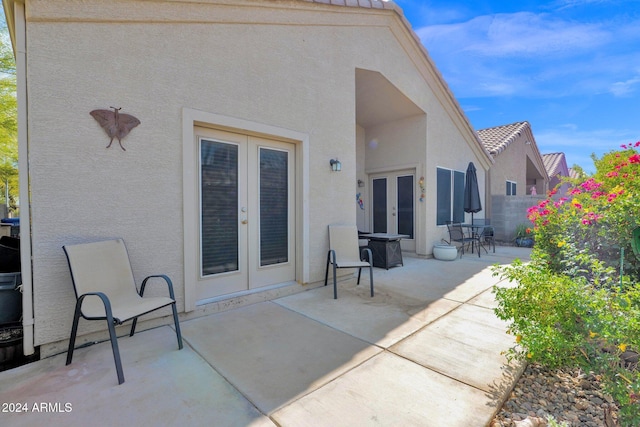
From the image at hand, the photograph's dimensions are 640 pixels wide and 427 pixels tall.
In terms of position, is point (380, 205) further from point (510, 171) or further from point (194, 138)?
point (510, 171)

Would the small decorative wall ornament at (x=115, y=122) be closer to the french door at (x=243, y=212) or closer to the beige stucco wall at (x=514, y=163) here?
the french door at (x=243, y=212)

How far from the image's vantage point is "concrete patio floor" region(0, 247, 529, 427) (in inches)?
67.9

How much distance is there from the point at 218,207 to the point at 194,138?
917mm

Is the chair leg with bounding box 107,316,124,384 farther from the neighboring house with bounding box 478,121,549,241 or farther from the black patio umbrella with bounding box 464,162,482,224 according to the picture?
the neighboring house with bounding box 478,121,549,241

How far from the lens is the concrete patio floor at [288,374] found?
1.72m

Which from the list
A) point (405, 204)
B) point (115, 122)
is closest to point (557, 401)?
point (115, 122)

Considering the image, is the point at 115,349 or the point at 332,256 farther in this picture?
the point at 332,256

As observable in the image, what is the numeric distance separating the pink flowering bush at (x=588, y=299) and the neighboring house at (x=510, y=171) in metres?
7.65

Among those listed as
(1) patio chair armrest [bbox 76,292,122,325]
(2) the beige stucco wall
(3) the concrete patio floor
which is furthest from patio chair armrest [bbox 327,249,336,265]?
(2) the beige stucco wall

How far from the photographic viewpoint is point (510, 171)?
1230 cm

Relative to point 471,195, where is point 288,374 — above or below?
below

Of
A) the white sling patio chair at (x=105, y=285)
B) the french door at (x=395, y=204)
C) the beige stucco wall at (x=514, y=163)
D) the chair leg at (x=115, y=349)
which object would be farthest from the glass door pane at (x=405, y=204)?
the chair leg at (x=115, y=349)

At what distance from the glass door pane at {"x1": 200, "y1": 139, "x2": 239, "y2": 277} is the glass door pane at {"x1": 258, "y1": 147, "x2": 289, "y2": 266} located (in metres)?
0.43

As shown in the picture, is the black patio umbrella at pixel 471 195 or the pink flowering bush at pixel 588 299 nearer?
the pink flowering bush at pixel 588 299
